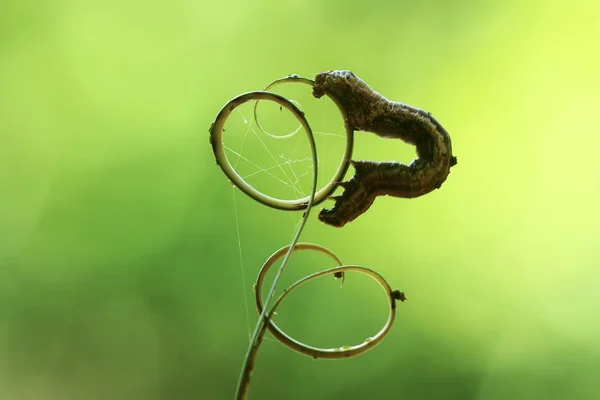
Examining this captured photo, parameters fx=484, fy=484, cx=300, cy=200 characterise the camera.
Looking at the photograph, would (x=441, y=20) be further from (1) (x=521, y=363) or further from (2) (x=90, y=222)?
(2) (x=90, y=222)

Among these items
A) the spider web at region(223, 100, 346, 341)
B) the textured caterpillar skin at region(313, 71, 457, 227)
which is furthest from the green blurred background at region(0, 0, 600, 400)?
the textured caterpillar skin at region(313, 71, 457, 227)

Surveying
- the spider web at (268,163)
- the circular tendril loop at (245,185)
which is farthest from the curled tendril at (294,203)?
the spider web at (268,163)

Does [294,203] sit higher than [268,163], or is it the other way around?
[268,163]

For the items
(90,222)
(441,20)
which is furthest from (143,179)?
(441,20)

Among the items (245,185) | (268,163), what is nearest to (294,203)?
(245,185)

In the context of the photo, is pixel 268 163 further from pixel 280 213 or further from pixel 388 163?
pixel 388 163

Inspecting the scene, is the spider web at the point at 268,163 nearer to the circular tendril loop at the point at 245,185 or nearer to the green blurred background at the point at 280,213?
the green blurred background at the point at 280,213
